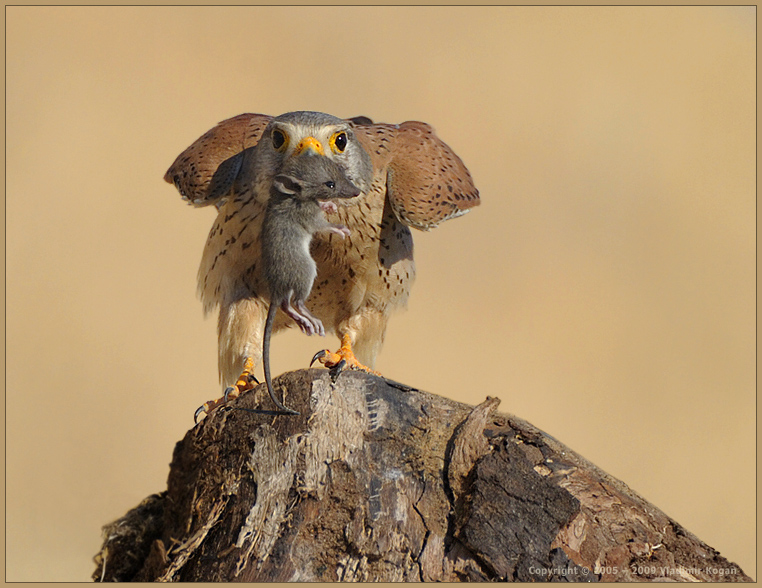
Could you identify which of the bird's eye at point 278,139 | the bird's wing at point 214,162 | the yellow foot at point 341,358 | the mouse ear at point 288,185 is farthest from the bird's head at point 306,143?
the yellow foot at point 341,358

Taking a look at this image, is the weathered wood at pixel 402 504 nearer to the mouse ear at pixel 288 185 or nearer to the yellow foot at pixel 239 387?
the yellow foot at pixel 239 387

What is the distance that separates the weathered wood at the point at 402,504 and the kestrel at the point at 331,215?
3.14ft

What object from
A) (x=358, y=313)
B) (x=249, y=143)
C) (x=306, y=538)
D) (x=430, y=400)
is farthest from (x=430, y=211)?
(x=306, y=538)

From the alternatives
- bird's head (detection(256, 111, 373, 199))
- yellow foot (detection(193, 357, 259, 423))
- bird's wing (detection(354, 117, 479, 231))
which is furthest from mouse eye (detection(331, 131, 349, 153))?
yellow foot (detection(193, 357, 259, 423))

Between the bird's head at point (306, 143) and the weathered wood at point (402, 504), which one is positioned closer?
the weathered wood at point (402, 504)

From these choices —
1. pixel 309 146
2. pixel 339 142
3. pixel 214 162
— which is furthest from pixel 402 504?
pixel 214 162

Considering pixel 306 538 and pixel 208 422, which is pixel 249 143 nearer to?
pixel 208 422

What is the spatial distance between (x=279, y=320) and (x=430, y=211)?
1.11 m

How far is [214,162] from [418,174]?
112 centimetres

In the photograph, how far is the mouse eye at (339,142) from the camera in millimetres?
3471

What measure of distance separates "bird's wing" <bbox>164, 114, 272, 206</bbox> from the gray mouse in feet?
3.28

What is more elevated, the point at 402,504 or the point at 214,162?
the point at 214,162

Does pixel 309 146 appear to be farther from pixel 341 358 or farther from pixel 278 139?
pixel 341 358

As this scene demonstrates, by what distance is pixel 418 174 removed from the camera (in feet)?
13.0
